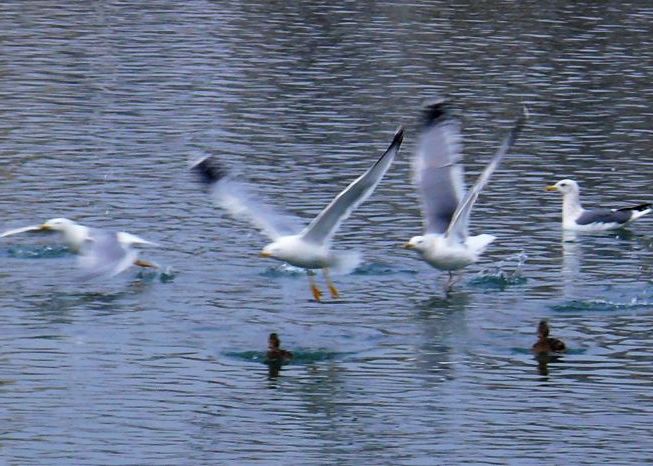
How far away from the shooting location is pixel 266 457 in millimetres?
14508

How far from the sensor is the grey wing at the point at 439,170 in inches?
750

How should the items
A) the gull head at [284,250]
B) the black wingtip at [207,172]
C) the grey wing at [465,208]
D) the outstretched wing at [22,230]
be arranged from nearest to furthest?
the grey wing at [465,208], the gull head at [284,250], the black wingtip at [207,172], the outstretched wing at [22,230]

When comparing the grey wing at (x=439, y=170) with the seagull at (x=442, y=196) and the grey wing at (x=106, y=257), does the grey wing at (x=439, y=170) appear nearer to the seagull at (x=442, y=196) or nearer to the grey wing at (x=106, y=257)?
the seagull at (x=442, y=196)

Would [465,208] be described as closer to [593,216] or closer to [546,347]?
[546,347]

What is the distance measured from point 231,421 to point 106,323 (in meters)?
3.30

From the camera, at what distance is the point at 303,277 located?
20.5 meters

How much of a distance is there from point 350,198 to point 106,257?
11.0 feet

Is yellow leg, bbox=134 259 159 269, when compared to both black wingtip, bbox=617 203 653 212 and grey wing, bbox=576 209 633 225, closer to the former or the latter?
grey wing, bbox=576 209 633 225

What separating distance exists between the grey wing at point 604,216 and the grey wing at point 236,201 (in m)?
5.39

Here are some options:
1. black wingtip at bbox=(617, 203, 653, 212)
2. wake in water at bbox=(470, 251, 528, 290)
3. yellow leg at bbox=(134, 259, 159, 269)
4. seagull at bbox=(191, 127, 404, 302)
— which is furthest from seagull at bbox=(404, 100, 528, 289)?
black wingtip at bbox=(617, 203, 653, 212)

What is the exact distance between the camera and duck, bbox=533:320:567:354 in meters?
17.3

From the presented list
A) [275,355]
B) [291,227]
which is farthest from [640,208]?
[275,355]

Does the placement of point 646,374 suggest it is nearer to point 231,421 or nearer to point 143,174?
point 231,421

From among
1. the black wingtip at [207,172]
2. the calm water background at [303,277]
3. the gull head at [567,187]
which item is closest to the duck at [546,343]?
the calm water background at [303,277]
